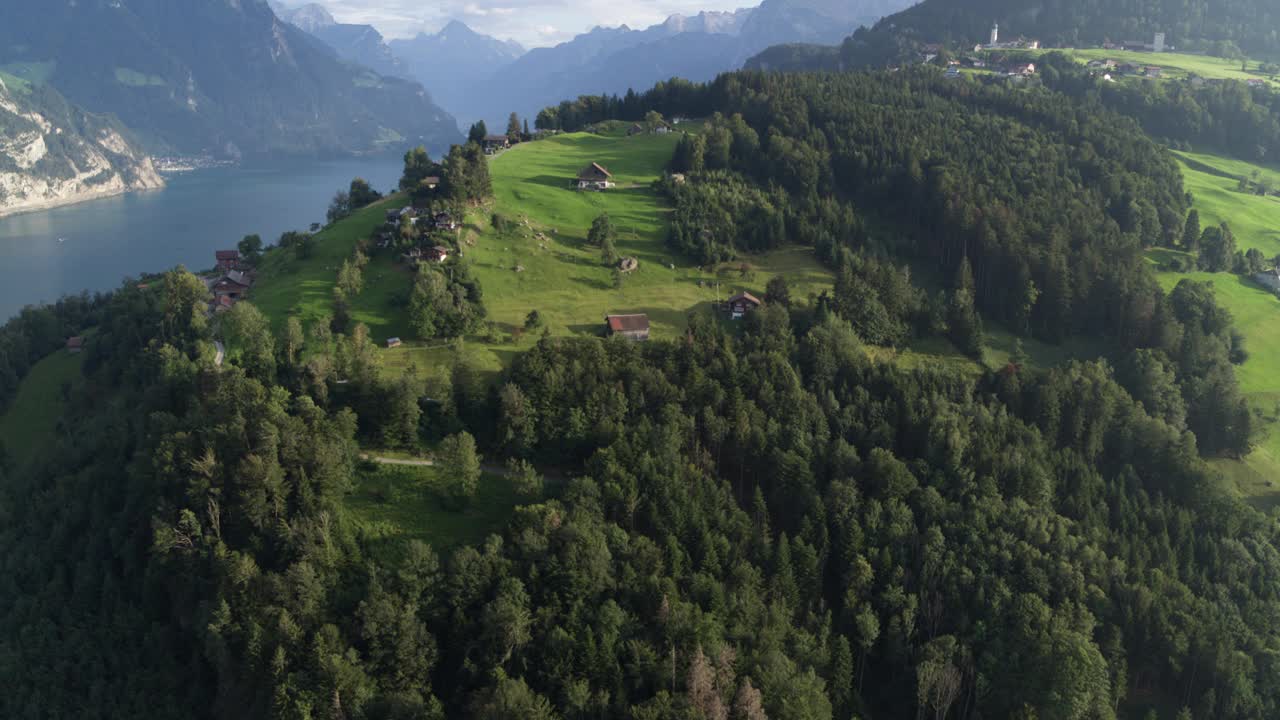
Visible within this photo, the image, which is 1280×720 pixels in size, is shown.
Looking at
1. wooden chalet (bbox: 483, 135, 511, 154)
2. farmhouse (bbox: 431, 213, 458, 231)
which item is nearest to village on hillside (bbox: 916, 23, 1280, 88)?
wooden chalet (bbox: 483, 135, 511, 154)

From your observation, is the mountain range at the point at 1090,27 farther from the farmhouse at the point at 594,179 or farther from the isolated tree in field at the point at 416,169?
the isolated tree in field at the point at 416,169

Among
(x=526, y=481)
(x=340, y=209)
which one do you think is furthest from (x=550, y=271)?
(x=340, y=209)

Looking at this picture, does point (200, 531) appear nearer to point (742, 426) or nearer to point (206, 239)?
point (742, 426)

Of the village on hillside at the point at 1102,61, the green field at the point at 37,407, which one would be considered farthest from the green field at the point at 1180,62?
the green field at the point at 37,407

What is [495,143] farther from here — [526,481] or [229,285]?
[526,481]

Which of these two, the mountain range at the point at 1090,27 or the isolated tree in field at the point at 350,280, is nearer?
the isolated tree in field at the point at 350,280

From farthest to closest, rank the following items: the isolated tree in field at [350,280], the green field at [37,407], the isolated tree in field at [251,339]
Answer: the green field at [37,407]
the isolated tree in field at [350,280]
the isolated tree in field at [251,339]

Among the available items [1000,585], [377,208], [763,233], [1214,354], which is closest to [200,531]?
[1000,585]
